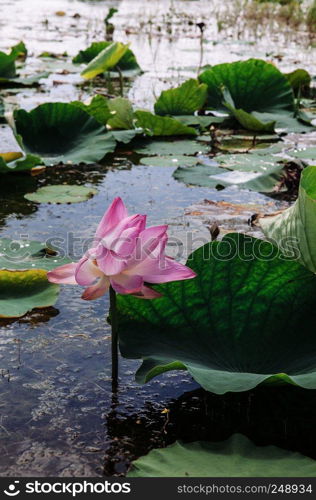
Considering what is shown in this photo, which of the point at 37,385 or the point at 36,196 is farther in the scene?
the point at 36,196

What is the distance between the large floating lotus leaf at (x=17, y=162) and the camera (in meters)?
2.71

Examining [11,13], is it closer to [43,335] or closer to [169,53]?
[169,53]

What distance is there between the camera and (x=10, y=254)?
1952 mm

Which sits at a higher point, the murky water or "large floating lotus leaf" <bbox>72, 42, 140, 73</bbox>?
"large floating lotus leaf" <bbox>72, 42, 140, 73</bbox>

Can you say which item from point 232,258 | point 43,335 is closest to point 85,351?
point 43,335

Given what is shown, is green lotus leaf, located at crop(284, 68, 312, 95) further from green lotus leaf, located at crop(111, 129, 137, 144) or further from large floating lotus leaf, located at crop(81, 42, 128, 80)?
green lotus leaf, located at crop(111, 129, 137, 144)

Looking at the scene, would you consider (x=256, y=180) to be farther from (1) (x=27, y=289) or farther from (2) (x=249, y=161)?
(1) (x=27, y=289)

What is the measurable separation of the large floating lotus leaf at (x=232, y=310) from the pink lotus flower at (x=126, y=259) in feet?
0.43

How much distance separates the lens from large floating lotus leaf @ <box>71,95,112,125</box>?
11.0 ft

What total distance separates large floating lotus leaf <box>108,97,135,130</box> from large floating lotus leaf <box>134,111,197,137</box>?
0.06 m

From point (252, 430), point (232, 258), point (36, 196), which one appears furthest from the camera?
point (36, 196)

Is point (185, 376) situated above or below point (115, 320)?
below

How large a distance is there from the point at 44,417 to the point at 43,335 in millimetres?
351

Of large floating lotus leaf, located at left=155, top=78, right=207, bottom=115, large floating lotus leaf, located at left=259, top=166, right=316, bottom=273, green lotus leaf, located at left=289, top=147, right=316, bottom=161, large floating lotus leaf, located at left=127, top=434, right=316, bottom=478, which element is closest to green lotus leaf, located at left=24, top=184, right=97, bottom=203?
green lotus leaf, located at left=289, top=147, right=316, bottom=161
